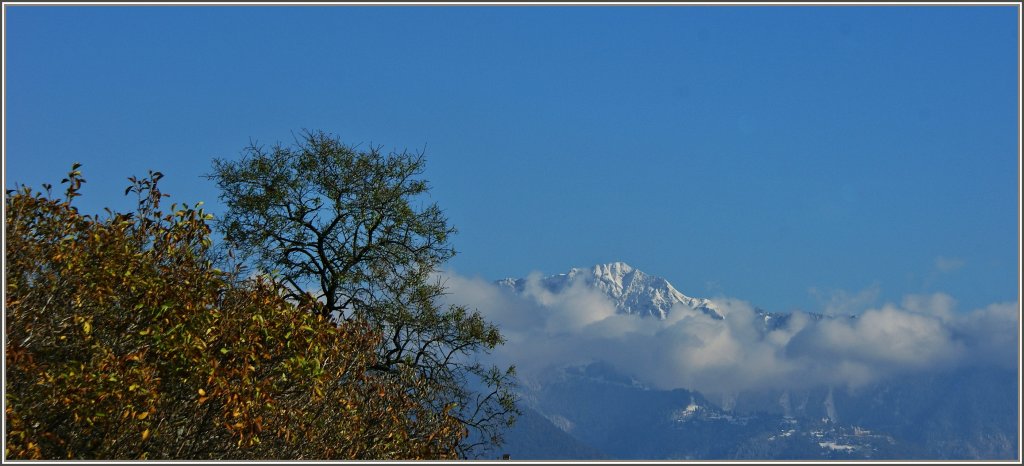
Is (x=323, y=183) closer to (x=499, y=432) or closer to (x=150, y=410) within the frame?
(x=499, y=432)

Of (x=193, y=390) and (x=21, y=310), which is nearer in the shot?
(x=21, y=310)

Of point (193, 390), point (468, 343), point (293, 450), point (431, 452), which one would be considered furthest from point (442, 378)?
point (193, 390)

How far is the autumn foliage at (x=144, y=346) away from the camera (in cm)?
1411

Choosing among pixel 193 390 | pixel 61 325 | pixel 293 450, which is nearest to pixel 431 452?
pixel 293 450

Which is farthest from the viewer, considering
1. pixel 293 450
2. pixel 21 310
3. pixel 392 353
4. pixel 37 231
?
pixel 392 353

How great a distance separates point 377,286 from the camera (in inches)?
1366

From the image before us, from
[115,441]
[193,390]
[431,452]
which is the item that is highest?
[431,452]

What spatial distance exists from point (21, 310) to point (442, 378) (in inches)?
836

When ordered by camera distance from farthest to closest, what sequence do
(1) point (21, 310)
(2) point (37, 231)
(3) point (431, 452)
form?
1. (3) point (431, 452)
2. (2) point (37, 231)
3. (1) point (21, 310)

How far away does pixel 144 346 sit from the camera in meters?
15.2

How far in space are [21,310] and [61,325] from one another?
0.63 metres

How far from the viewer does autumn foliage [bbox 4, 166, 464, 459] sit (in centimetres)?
1411

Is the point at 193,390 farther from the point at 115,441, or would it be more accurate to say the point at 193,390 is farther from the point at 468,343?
the point at 468,343

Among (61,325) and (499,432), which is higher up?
(499,432)
